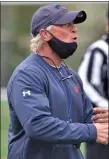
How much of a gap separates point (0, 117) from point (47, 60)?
8.51 meters

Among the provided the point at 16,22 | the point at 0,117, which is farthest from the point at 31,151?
the point at 16,22

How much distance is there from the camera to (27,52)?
16406 mm

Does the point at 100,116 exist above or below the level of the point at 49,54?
below

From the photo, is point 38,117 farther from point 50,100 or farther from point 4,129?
point 4,129

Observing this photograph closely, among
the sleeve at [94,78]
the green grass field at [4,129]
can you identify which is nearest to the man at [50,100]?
the sleeve at [94,78]

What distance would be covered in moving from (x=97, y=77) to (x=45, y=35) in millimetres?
2365

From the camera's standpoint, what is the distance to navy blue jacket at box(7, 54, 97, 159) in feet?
14.5

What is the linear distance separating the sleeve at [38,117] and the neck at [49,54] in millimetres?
300

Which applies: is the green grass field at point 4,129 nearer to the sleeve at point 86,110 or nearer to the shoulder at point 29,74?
the sleeve at point 86,110

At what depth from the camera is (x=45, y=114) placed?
4434 millimetres

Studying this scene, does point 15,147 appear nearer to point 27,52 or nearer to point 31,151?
point 31,151

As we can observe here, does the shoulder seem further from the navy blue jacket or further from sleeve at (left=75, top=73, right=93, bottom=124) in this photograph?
sleeve at (left=75, top=73, right=93, bottom=124)

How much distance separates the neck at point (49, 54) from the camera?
4859 millimetres

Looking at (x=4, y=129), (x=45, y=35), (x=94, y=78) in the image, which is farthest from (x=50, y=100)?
(x=4, y=129)
